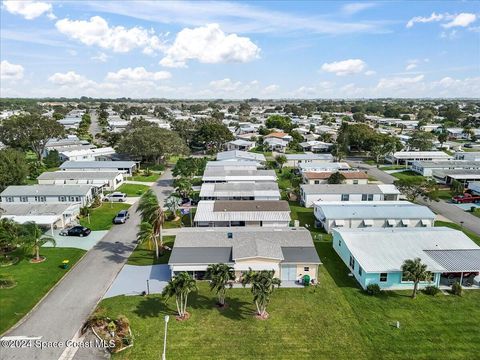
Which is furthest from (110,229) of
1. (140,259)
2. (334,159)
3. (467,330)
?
(334,159)

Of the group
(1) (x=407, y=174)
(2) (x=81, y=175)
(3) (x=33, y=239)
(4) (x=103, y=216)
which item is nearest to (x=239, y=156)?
(2) (x=81, y=175)

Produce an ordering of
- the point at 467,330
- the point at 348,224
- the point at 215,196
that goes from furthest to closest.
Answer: the point at 215,196 < the point at 348,224 < the point at 467,330

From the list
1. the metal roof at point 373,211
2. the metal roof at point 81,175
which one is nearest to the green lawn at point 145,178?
the metal roof at point 81,175

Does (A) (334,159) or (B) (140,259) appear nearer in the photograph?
(B) (140,259)

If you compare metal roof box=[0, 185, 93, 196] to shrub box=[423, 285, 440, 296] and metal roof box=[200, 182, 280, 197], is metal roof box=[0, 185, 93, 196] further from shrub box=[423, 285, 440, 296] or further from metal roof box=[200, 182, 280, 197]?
shrub box=[423, 285, 440, 296]

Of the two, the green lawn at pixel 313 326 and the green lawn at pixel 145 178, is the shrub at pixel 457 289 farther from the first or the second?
the green lawn at pixel 145 178

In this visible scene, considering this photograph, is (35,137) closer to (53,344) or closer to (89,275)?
(89,275)
